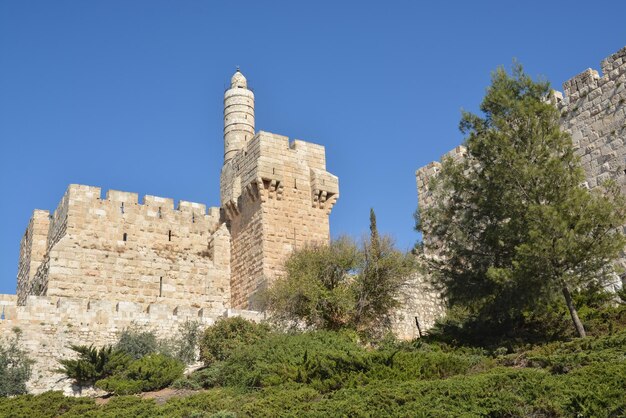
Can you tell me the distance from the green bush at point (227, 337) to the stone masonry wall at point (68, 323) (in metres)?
0.91

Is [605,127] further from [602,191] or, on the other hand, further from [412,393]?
[412,393]

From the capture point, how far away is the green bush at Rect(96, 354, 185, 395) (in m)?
13.7

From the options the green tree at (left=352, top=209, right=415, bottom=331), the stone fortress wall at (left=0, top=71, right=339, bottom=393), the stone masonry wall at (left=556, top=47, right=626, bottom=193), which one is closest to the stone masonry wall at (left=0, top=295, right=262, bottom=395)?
the stone fortress wall at (left=0, top=71, right=339, bottom=393)

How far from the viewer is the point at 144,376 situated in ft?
46.5

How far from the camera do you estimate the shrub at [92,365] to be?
14781 millimetres

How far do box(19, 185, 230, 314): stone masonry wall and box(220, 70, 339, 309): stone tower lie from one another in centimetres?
79

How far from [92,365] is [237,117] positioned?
1228cm

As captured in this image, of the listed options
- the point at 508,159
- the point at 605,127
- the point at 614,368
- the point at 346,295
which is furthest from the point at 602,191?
the point at 614,368

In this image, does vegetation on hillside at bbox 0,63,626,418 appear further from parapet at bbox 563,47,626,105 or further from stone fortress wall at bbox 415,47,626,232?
parapet at bbox 563,47,626,105

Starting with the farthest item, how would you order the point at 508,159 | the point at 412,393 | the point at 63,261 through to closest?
the point at 63,261 → the point at 508,159 → the point at 412,393

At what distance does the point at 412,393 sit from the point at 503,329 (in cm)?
491

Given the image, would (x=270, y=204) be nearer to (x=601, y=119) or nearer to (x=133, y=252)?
(x=133, y=252)

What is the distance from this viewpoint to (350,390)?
36.3ft

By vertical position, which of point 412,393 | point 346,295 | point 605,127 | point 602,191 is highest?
point 605,127
